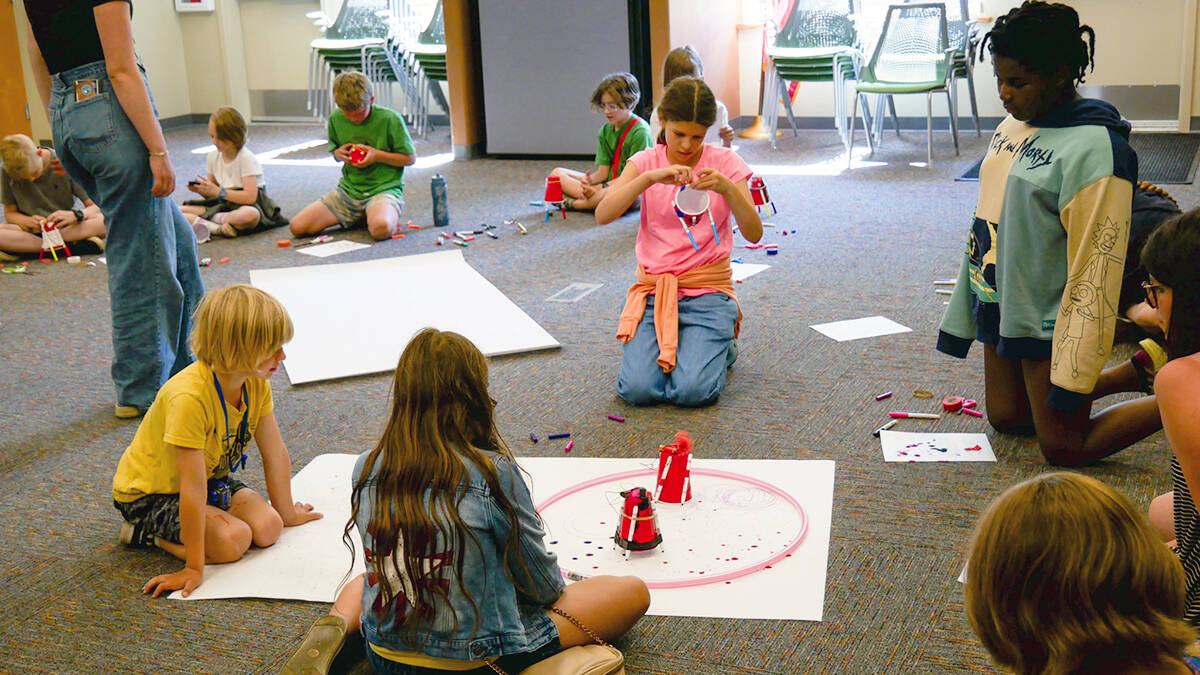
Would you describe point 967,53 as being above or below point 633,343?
above

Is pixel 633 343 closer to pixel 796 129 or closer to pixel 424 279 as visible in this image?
pixel 424 279

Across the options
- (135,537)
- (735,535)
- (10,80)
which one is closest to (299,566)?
(135,537)

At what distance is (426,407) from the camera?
160 centimetres

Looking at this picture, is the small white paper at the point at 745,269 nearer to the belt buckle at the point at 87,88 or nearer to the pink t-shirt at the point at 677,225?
the pink t-shirt at the point at 677,225

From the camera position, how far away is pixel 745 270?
4.44 metres

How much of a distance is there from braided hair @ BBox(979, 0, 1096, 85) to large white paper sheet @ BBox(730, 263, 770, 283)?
1874mm

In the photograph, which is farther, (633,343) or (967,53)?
(967,53)

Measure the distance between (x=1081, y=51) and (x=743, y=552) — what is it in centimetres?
132

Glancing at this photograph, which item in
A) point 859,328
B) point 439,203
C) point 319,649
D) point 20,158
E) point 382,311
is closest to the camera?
point 319,649

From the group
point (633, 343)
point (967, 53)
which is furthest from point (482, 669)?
point (967, 53)

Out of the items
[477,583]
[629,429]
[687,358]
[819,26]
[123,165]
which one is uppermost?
[819,26]

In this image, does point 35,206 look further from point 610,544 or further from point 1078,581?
point 1078,581

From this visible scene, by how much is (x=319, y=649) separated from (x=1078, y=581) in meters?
1.21

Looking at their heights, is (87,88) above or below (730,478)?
above
